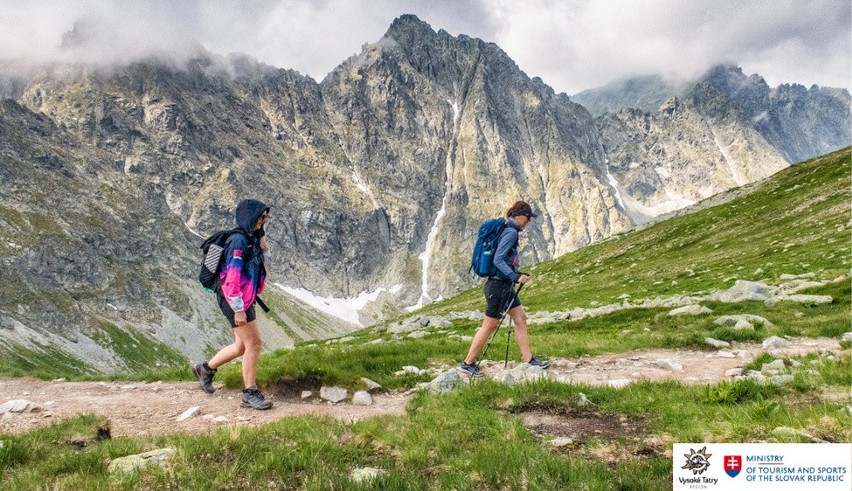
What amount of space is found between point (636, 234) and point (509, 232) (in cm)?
7788

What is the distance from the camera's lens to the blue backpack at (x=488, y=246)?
12352mm

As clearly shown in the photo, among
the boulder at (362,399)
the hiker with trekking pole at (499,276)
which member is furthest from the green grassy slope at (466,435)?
the hiker with trekking pole at (499,276)

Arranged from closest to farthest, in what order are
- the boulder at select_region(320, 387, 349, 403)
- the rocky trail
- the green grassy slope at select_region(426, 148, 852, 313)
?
the rocky trail
the boulder at select_region(320, 387, 349, 403)
the green grassy slope at select_region(426, 148, 852, 313)

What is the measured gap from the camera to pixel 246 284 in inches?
393

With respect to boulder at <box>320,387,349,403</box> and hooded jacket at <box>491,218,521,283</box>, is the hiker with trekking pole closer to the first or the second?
hooded jacket at <box>491,218,521,283</box>

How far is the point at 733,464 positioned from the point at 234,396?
978 centimetres

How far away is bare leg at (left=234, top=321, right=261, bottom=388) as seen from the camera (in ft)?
33.5

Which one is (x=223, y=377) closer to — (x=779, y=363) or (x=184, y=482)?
(x=184, y=482)

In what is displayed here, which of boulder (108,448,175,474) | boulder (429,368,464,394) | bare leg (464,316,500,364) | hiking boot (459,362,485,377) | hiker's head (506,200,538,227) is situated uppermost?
hiker's head (506,200,538,227)

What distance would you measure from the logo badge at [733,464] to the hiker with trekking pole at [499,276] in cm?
754

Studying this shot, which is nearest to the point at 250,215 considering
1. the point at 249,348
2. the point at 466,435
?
the point at 249,348

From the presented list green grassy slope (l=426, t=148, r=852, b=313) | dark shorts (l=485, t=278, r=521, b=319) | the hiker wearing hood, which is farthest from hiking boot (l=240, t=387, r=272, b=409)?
green grassy slope (l=426, t=148, r=852, b=313)

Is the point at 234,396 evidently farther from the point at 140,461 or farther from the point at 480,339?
the point at 480,339

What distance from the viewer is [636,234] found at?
8288 cm
